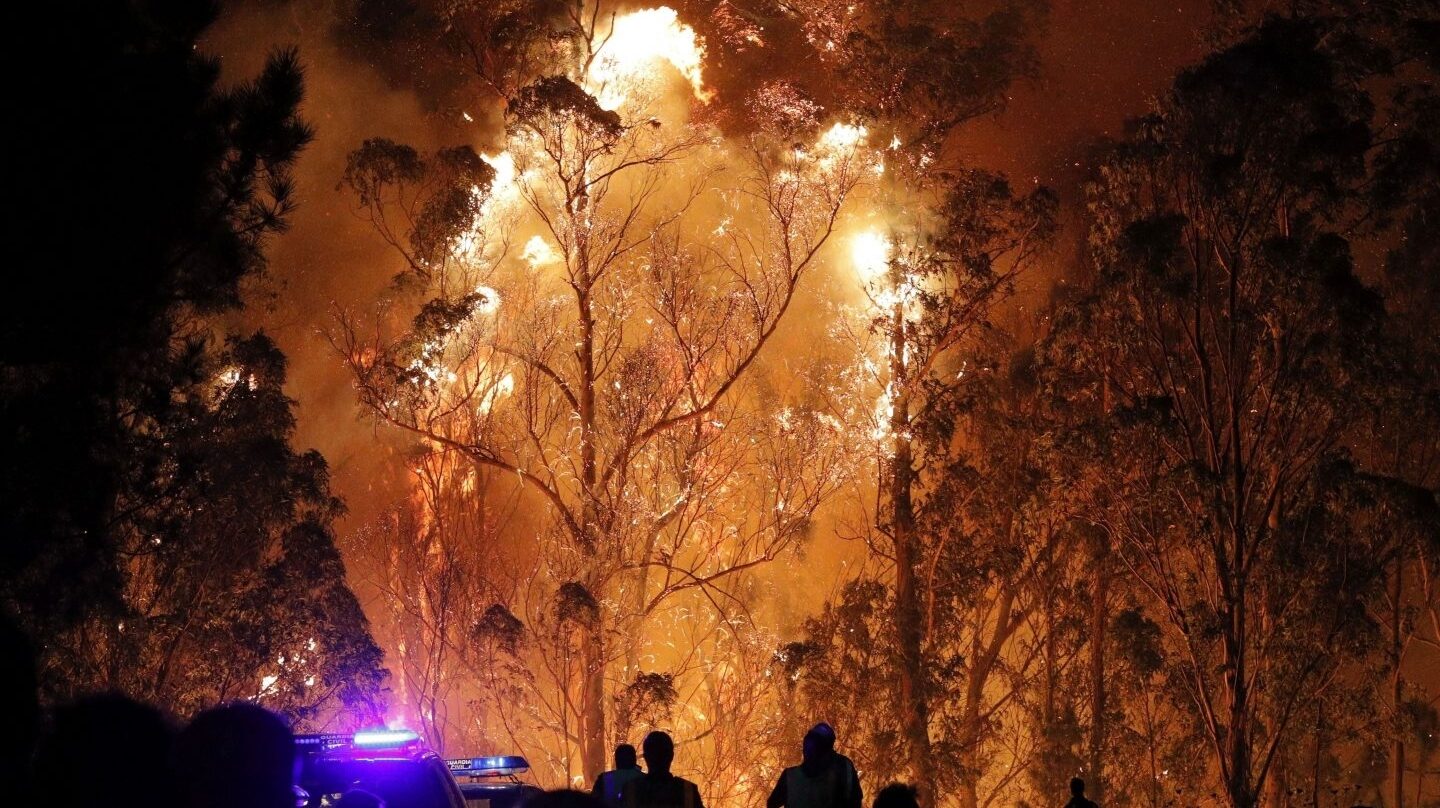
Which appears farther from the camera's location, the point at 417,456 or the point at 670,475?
the point at 417,456

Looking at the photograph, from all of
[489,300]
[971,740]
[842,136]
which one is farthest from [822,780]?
[842,136]

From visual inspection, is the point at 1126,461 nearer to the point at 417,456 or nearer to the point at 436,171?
the point at 436,171

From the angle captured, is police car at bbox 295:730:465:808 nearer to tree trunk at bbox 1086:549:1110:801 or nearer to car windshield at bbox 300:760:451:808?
car windshield at bbox 300:760:451:808

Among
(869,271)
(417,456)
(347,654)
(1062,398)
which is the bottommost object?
(347,654)

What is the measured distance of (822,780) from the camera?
803 centimetres

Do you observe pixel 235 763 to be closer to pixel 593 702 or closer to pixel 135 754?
pixel 135 754

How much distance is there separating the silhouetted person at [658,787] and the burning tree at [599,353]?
13120 mm

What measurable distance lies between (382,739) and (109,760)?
176 inches

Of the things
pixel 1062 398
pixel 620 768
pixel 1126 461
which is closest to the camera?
pixel 620 768

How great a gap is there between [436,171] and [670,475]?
21.9 ft

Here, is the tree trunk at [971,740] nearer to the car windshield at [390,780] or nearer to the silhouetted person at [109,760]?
the car windshield at [390,780]


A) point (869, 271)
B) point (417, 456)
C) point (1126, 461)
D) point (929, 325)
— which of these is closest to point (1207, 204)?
point (1126, 461)

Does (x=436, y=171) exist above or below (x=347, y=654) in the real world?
above

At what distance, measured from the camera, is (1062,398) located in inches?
834
